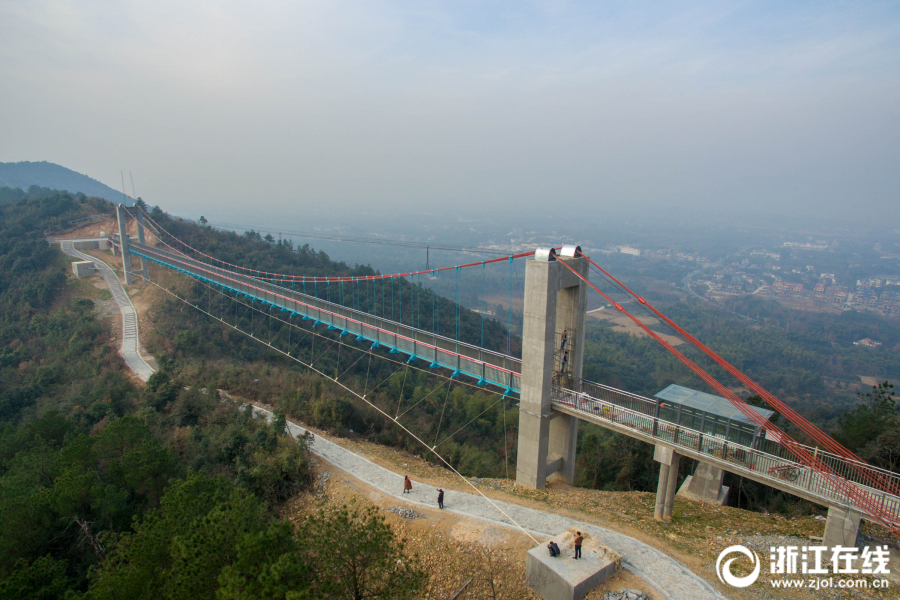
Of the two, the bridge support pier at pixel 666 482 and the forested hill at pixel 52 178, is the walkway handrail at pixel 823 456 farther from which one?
the forested hill at pixel 52 178

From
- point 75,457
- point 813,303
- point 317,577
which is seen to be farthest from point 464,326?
point 813,303

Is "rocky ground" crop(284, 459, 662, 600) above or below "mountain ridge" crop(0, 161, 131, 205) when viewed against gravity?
below

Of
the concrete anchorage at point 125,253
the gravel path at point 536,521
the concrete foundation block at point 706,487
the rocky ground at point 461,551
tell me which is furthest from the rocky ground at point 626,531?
the concrete anchorage at point 125,253

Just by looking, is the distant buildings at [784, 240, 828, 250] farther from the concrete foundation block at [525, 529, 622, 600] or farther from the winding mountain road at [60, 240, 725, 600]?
the concrete foundation block at [525, 529, 622, 600]

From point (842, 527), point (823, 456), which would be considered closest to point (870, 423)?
point (823, 456)

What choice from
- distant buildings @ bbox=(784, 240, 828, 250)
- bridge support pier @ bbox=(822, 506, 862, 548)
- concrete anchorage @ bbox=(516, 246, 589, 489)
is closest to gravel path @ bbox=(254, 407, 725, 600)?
concrete anchorage @ bbox=(516, 246, 589, 489)

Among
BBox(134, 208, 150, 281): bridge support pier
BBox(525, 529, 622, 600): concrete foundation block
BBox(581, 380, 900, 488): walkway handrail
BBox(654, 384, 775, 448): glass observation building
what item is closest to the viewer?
BBox(525, 529, 622, 600): concrete foundation block
